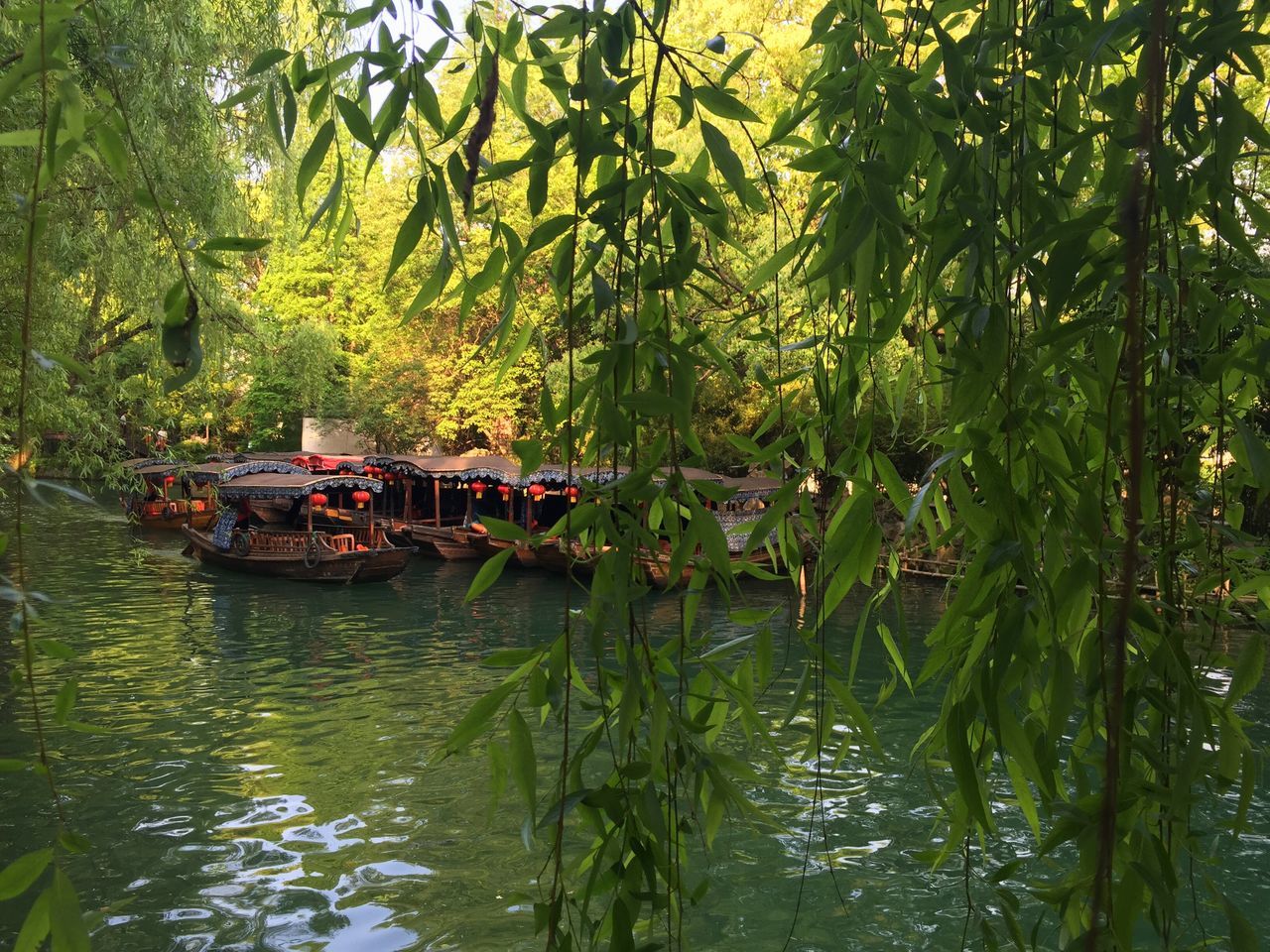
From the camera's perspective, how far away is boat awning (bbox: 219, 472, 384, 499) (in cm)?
1994

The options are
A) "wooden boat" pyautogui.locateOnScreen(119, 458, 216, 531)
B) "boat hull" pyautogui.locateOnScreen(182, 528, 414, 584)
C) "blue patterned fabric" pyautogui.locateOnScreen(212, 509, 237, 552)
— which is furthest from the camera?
"wooden boat" pyautogui.locateOnScreen(119, 458, 216, 531)

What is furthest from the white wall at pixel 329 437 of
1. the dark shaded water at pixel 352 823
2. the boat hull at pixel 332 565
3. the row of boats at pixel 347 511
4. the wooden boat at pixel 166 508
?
the dark shaded water at pixel 352 823

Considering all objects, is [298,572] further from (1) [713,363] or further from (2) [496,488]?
(1) [713,363]

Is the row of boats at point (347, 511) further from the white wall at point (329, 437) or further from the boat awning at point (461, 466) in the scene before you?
the white wall at point (329, 437)

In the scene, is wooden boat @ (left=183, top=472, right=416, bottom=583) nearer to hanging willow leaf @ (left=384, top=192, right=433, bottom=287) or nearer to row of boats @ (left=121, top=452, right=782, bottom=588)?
row of boats @ (left=121, top=452, right=782, bottom=588)

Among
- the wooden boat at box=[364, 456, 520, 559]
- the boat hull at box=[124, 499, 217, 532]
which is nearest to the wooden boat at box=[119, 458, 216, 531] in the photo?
the boat hull at box=[124, 499, 217, 532]

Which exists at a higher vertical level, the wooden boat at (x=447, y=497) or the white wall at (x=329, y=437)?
the white wall at (x=329, y=437)

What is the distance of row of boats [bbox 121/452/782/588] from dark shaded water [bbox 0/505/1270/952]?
231cm

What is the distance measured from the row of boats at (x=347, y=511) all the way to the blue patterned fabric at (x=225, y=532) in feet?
0.09

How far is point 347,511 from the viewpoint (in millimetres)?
23391

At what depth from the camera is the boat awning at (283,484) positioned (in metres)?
19.9

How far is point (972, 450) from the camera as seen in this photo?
994 millimetres

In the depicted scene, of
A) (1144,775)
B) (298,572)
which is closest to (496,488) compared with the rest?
(298,572)

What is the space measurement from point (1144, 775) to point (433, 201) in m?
1.08
